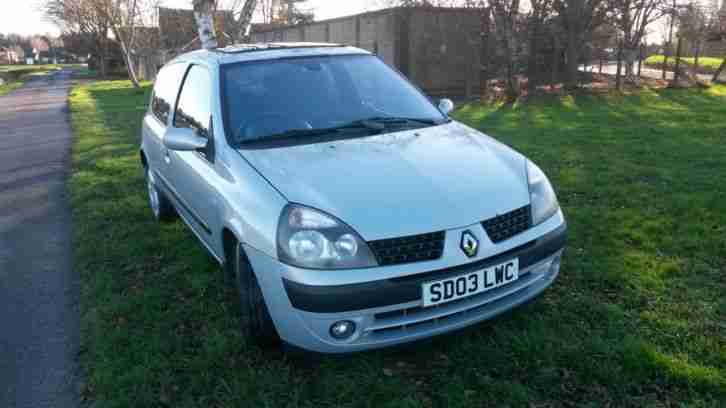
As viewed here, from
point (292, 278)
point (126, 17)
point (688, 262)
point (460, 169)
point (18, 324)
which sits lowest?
point (18, 324)

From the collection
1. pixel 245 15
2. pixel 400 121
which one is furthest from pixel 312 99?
pixel 245 15

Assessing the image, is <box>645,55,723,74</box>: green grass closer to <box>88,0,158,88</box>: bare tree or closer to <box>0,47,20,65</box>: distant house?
<box>88,0,158,88</box>: bare tree

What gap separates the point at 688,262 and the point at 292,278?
3069mm

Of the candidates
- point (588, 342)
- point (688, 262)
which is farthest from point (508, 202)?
point (688, 262)

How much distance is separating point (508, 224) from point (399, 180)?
590 millimetres

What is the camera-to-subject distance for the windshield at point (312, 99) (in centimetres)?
355

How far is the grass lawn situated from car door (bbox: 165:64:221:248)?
56 cm

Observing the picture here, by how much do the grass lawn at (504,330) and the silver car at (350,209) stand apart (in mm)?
296

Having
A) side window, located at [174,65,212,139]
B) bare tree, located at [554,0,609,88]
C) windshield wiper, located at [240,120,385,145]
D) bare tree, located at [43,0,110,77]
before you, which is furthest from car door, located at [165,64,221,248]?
bare tree, located at [43,0,110,77]

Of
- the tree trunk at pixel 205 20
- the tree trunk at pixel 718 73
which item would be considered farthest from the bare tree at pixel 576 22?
the tree trunk at pixel 205 20

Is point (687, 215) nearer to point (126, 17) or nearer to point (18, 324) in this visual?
point (18, 324)

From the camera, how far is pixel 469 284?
2697 millimetres

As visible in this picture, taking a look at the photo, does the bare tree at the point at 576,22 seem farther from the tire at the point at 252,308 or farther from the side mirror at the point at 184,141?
the tire at the point at 252,308

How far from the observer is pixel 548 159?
765 cm
